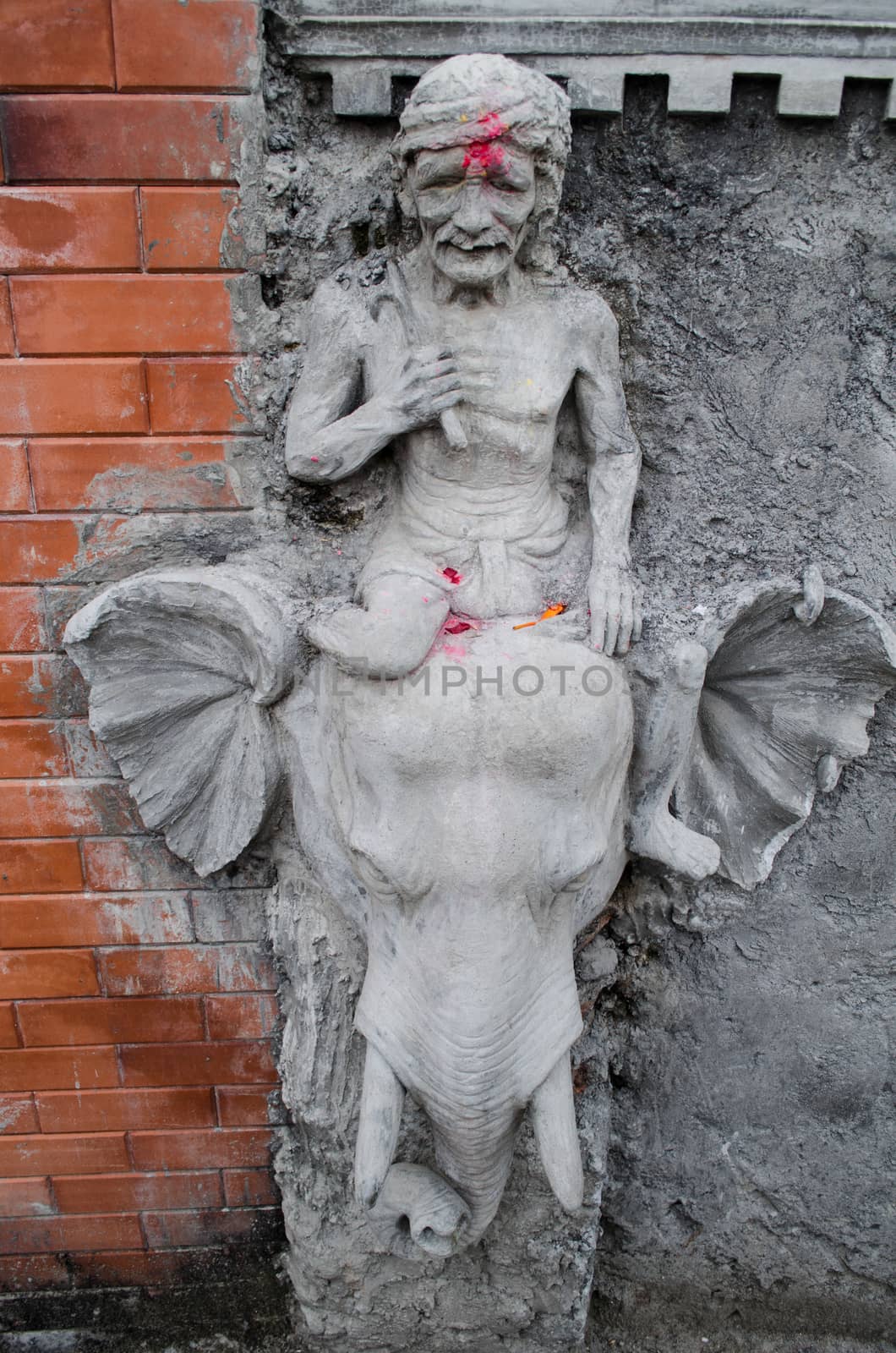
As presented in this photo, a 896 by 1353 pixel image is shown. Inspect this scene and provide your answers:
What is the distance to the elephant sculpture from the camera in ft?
5.97

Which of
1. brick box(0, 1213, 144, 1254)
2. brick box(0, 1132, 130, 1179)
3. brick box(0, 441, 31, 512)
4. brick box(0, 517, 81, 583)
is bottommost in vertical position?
brick box(0, 1213, 144, 1254)

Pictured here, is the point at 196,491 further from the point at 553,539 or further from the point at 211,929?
the point at 211,929

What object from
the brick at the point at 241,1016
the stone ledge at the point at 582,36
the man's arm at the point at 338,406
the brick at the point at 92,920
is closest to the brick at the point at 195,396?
the man's arm at the point at 338,406

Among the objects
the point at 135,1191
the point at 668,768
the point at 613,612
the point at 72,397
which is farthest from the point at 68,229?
the point at 135,1191

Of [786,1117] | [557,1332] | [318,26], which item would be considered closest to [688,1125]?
[786,1117]

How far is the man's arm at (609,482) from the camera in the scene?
201 cm

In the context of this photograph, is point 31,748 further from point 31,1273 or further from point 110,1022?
point 31,1273

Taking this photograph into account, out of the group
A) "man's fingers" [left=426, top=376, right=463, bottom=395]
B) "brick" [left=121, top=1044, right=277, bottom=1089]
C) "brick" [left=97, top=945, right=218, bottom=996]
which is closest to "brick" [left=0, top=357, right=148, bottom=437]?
"man's fingers" [left=426, top=376, right=463, bottom=395]

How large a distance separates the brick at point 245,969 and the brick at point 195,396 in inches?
44.9

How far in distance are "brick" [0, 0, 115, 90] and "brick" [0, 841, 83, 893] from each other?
1.48 meters

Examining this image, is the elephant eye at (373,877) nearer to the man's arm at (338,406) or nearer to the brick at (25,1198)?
the man's arm at (338,406)

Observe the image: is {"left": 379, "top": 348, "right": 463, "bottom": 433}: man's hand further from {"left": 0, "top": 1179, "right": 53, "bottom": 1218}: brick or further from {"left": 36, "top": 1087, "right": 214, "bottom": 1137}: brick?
{"left": 0, "top": 1179, "right": 53, "bottom": 1218}: brick

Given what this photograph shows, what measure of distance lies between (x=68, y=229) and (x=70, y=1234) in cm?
231

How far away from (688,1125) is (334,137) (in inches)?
93.2
